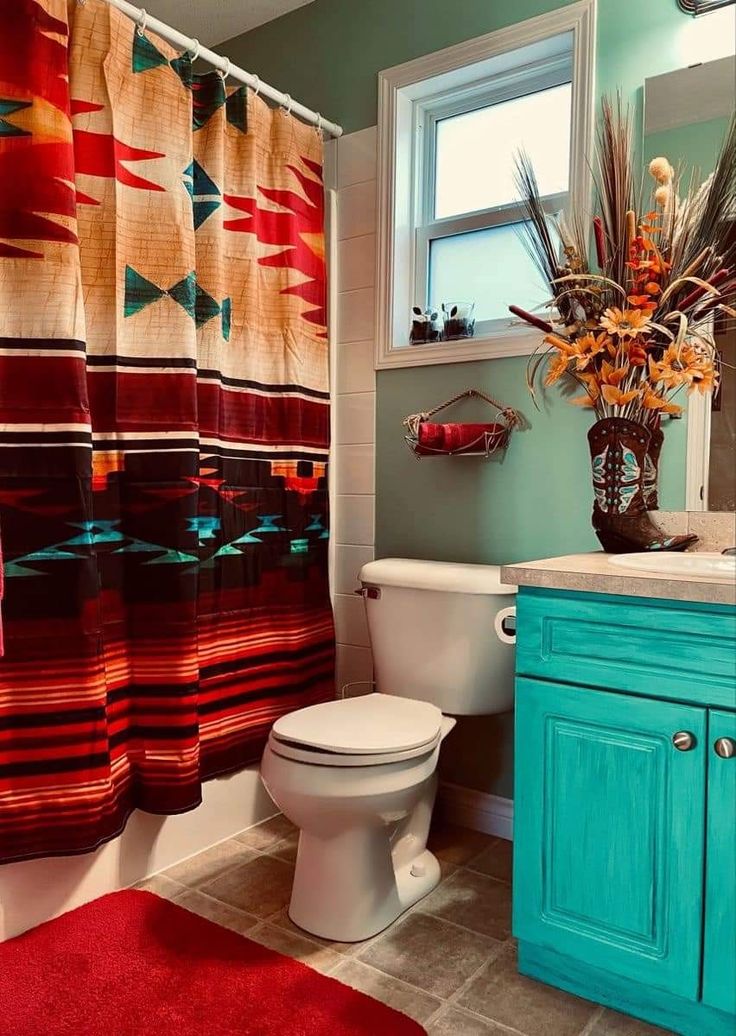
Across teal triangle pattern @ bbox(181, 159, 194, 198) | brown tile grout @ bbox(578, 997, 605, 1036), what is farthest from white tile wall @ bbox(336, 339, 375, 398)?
brown tile grout @ bbox(578, 997, 605, 1036)

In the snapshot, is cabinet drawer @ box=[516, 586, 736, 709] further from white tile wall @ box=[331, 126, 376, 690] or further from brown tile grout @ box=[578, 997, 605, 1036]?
white tile wall @ box=[331, 126, 376, 690]

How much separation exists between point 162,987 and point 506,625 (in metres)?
1.02

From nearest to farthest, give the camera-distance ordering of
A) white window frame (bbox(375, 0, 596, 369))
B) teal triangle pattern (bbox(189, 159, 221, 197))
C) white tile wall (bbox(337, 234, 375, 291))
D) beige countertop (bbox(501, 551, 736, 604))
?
beige countertop (bbox(501, 551, 736, 604))
teal triangle pattern (bbox(189, 159, 221, 197))
white window frame (bbox(375, 0, 596, 369))
white tile wall (bbox(337, 234, 375, 291))

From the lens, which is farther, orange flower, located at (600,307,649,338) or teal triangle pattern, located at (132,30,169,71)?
teal triangle pattern, located at (132,30,169,71)

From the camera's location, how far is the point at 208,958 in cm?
163

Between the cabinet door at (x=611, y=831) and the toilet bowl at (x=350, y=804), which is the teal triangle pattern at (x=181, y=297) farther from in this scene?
the cabinet door at (x=611, y=831)

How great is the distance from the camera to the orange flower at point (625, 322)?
167 centimetres

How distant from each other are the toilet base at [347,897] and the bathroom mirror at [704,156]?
109cm

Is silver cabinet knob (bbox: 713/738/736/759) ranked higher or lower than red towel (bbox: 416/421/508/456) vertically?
lower

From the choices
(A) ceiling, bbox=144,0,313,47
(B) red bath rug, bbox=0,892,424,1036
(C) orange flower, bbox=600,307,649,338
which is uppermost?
(A) ceiling, bbox=144,0,313,47

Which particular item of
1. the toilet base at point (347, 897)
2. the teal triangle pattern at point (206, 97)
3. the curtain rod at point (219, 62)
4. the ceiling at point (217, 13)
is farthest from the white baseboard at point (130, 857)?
the ceiling at point (217, 13)

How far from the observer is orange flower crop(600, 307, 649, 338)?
1.67m

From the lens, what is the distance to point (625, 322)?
5.55ft

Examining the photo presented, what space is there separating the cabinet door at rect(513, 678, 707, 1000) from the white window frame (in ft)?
3.36
